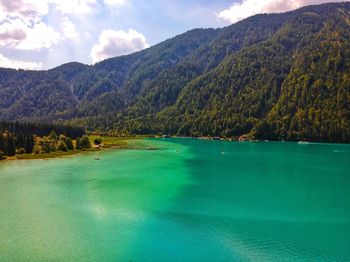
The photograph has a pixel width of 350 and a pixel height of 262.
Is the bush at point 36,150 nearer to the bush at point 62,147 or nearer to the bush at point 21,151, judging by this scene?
the bush at point 21,151

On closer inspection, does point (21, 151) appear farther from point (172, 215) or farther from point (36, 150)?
point (172, 215)

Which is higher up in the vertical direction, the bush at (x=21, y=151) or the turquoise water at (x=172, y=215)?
the bush at (x=21, y=151)

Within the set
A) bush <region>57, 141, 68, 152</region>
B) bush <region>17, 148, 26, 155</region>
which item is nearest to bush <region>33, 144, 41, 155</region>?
bush <region>17, 148, 26, 155</region>

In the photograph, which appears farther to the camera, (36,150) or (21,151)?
(36,150)

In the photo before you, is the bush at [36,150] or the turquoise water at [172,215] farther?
the bush at [36,150]

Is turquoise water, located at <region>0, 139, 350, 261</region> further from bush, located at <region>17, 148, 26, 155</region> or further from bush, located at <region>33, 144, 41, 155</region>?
bush, located at <region>33, 144, 41, 155</region>

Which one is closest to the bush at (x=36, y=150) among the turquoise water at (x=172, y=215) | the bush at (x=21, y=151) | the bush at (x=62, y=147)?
the bush at (x=21, y=151)

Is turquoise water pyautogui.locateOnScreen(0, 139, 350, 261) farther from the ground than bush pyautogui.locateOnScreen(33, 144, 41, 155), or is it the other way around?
bush pyautogui.locateOnScreen(33, 144, 41, 155)

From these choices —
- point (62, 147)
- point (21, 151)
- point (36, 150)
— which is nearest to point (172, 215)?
point (21, 151)
